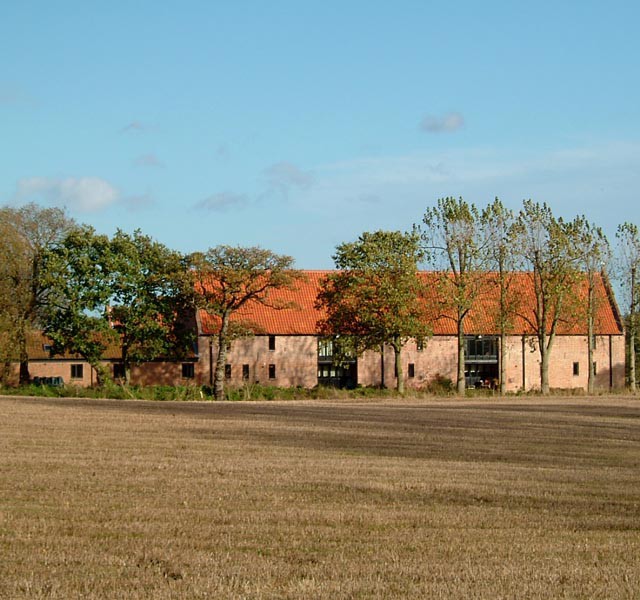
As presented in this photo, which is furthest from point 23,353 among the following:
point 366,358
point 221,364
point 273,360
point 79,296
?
point 366,358

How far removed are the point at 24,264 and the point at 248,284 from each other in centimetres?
1337

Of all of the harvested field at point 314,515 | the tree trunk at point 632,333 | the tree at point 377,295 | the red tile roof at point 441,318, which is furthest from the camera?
the red tile roof at point 441,318

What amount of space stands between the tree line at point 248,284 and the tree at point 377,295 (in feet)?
0.23

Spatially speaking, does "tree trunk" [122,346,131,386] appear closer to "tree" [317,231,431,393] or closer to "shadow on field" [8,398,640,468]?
"tree" [317,231,431,393]

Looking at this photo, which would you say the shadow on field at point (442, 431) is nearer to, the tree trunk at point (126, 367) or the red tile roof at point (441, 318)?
the tree trunk at point (126, 367)

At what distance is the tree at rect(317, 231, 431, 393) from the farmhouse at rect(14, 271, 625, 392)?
4840 millimetres

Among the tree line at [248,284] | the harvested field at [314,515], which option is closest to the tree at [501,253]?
the tree line at [248,284]

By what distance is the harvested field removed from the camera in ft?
30.1

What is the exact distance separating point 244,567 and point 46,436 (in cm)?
1627

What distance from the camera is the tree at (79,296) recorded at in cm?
6138

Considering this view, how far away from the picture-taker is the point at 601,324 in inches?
2886

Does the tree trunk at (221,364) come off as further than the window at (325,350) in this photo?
No

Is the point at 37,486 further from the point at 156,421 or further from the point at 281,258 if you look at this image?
the point at 281,258

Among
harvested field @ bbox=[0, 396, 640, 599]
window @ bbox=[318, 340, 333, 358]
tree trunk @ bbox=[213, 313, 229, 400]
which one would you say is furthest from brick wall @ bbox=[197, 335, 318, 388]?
harvested field @ bbox=[0, 396, 640, 599]
